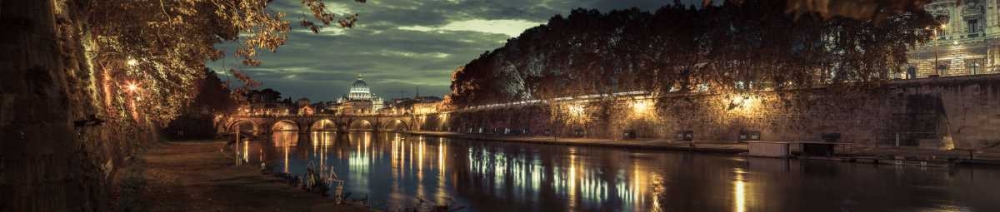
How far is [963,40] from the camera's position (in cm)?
5962

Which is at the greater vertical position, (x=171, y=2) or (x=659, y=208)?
(x=171, y=2)

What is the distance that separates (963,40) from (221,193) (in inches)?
2566

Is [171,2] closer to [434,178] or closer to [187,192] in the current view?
[187,192]

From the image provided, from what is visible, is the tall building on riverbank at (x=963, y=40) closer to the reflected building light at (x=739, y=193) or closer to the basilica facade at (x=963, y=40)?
the basilica facade at (x=963, y=40)

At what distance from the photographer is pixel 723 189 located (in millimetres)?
22594

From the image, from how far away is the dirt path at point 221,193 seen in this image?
15.5m

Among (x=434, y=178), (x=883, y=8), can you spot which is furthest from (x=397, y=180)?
(x=883, y=8)

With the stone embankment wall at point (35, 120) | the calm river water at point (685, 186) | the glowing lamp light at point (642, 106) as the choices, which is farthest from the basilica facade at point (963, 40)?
the stone embankment wall at point (35, 120)

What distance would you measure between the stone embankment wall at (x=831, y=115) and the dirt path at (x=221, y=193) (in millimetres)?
37916

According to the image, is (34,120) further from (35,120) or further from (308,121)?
(308,121)

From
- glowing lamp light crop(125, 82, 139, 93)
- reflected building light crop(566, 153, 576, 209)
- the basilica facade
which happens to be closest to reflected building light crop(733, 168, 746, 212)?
reflected building light crop(566, 153, 576, 209)

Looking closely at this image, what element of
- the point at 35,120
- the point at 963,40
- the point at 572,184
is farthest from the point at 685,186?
the point at 963,40

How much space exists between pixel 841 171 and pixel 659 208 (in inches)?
589

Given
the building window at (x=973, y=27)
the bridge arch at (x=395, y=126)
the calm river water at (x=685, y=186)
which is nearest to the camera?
the calm river water at (x=685, y=186)
